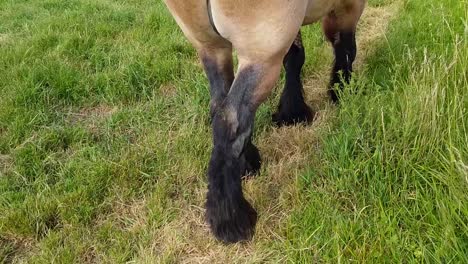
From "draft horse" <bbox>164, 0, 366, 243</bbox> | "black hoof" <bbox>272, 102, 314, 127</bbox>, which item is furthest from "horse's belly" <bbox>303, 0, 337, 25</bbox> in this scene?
"black hoof" <bbox>272, 102, 314, 127</bbox>

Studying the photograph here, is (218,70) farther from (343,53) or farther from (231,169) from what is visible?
(343,53)

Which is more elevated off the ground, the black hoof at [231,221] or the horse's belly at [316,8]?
the horse's belly at [316,8]

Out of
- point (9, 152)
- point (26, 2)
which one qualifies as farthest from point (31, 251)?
point (26, 2)

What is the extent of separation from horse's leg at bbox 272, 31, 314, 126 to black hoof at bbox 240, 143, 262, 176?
1.68 ft

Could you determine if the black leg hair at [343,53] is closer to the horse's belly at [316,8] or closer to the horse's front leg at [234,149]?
the horse's belly at [316,8]

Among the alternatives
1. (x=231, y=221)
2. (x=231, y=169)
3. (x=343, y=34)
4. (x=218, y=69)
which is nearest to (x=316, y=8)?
(x=218, y=69)

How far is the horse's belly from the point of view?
2504 millimetres

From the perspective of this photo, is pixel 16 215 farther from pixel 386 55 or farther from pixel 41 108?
pixel 386 55

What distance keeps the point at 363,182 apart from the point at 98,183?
1401mm

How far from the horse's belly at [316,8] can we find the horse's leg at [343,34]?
41cm

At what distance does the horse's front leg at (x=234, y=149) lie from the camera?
7.18ft

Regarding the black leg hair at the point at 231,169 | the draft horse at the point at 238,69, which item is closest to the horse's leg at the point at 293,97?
the draft horse at the point at 238,69

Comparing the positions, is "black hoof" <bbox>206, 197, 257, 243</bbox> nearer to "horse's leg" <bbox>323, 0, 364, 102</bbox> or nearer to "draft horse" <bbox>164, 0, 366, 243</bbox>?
"draft horse" <bbox>164, 0, 366, 243</bbox>

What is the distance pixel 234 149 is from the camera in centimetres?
229
